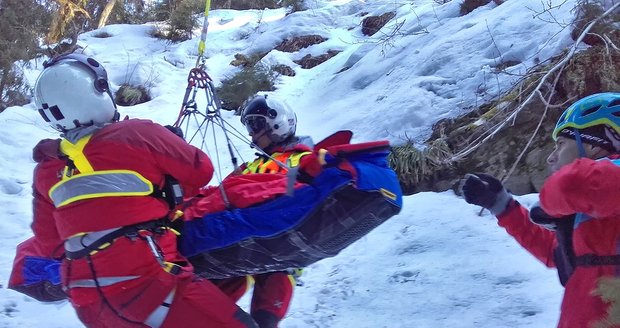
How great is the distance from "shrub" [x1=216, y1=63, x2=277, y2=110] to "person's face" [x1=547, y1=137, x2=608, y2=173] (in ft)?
25.3

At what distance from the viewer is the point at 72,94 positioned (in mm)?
2361

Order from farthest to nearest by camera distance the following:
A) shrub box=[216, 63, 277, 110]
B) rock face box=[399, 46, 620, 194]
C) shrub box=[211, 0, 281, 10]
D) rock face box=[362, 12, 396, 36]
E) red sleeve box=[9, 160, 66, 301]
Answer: shrub box=[211, 0, 281, 10] → rock face box=[362, 12, 396, 36] → shrub box=[216, 63, 277, 110] → rock face box=[399, 46, 620, 194] → red sleeve box=[9, 160, 66, 301]

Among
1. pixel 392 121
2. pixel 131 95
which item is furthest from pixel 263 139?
pixel 131 95

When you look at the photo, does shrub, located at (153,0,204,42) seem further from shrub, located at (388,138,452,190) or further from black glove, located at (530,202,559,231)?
black glove, located at (530,202,559,231)

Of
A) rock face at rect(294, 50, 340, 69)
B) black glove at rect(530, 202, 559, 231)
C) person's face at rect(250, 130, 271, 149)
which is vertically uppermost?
black glove at rect(530, 202, 559, 231)

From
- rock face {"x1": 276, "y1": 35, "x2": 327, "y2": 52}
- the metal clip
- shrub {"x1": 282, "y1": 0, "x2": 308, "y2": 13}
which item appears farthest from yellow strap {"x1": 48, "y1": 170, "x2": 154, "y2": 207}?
shrub {"x1": 282, "y1": 0, "x2": 308, "y2": 13}

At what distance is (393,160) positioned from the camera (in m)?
5.90

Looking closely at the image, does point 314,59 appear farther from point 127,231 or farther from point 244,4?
point 127,231

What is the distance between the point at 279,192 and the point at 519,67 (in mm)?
4570

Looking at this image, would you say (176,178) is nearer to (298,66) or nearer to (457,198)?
(457,198)

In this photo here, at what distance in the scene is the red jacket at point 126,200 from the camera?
2.29 m

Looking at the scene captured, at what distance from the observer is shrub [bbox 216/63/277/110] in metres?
9.87

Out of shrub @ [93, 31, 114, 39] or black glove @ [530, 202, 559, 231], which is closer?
black glove @ [530, 202, 559, 231]

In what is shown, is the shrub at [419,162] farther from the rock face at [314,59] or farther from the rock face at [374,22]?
the rock face at [374,22]
